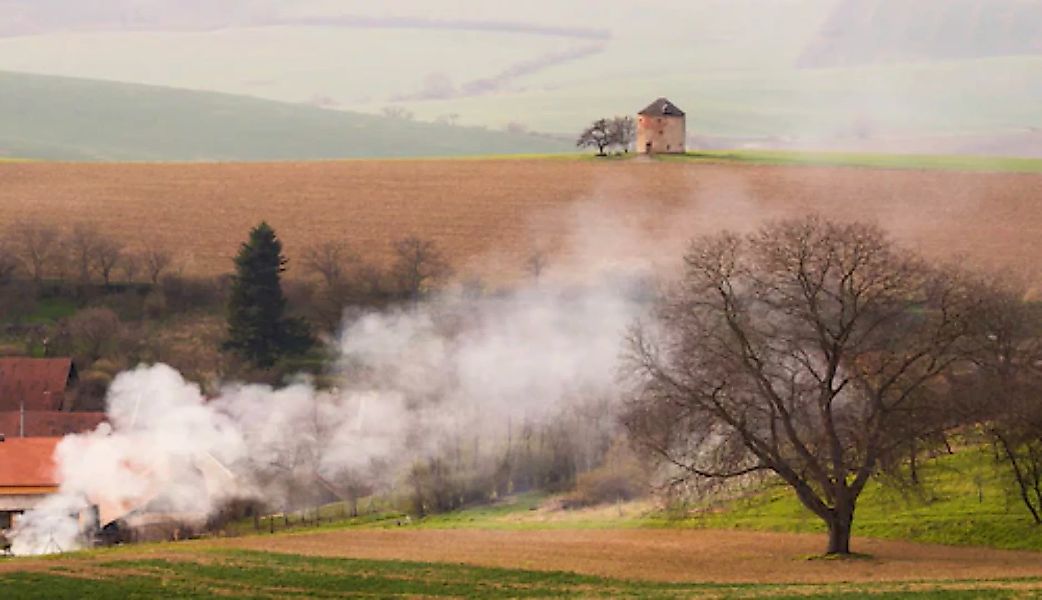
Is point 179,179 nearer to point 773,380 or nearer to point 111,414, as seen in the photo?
point 111,414

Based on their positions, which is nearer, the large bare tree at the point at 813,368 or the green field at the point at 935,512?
the large bare tree at the point at 813,368

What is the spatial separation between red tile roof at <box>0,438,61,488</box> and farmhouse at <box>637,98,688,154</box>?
272ft

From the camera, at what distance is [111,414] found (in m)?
81.1

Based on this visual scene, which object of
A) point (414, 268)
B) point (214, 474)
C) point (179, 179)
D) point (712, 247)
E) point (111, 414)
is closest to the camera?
point (712, 247)

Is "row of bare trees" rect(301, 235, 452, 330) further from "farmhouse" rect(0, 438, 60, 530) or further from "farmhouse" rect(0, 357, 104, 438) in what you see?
"farmhouse" rect(0, 438, 60, 530)

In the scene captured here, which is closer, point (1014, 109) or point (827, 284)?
point (827, 284)

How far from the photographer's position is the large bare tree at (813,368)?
5106 centimetres

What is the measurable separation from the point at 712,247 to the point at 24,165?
99708 mm

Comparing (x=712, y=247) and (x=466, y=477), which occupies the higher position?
(x=712, y=247)

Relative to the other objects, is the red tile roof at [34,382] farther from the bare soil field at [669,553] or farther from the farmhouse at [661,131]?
the farmhouse at [661,131]

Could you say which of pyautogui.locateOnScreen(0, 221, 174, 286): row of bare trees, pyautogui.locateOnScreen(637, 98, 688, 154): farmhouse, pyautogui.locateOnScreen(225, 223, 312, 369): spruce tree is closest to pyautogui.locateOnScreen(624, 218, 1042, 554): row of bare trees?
pyautogui.locateOnScreen(225, 223, 312, 369): spruce tree

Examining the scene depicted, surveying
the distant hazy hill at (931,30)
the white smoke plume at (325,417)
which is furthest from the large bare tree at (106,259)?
the distant hazy hill at (931,30)

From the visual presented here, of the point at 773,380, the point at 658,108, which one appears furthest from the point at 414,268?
the point at 773,380

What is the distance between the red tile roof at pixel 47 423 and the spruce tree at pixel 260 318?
38.8ft
